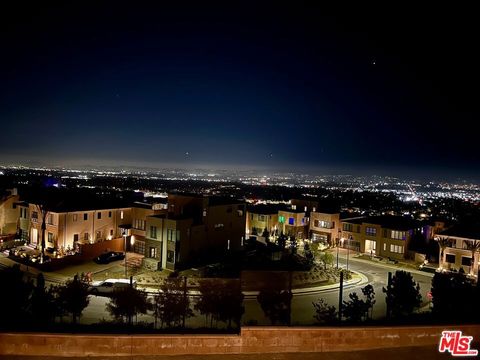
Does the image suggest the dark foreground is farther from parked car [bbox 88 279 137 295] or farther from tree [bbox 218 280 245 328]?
parked car [bbox 88 279 137 295]

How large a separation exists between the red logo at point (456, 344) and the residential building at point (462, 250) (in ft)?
76.2

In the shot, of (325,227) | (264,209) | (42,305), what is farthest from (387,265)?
(42,305)

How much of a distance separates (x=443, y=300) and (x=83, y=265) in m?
21.8

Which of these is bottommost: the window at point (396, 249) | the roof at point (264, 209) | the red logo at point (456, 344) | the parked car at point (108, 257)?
the parked car at point (108, 257)

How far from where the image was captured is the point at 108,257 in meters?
27.9

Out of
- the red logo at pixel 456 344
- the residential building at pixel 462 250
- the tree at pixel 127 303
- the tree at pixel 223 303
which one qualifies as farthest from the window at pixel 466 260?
the red logo at pixel 456 344

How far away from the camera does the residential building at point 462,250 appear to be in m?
27.9

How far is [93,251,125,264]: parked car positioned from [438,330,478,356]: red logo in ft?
78.5

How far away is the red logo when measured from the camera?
25.7 ft

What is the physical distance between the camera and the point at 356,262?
33031 mm

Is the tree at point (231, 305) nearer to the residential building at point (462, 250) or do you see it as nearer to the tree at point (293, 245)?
the tree at point (293, 245)

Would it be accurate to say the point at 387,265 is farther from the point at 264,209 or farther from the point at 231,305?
the point at 231,305

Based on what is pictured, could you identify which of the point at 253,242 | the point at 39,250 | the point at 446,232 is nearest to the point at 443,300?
the point at 446,232

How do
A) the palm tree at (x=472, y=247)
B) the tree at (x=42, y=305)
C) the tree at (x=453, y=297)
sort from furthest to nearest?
the palm tree at (x=472, y=247) → the tree at (x=453, y=297) → the tree at (x=42, y=305)
